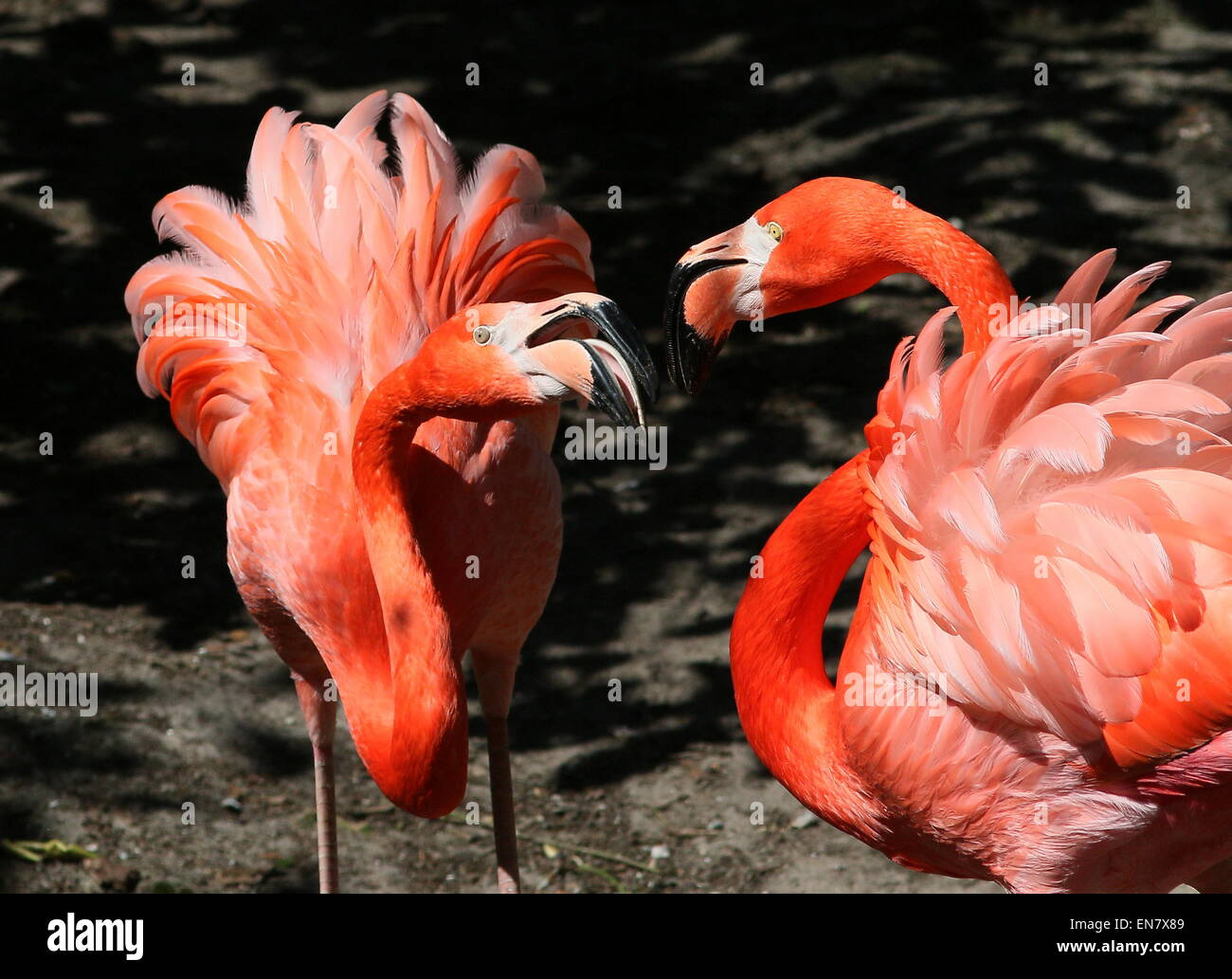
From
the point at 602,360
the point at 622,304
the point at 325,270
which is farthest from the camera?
the point at 622,304

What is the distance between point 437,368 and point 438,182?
3.19 ft

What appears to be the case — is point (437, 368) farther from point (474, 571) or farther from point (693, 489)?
point (693, 489)

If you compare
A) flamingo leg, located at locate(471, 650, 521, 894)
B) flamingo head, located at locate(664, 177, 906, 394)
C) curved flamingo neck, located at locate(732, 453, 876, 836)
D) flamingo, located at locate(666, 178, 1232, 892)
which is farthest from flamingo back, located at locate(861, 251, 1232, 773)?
flamingo leg, located at locate(471, 650, 521, 894)

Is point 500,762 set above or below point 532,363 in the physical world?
below

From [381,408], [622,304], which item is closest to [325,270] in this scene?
[381,408]

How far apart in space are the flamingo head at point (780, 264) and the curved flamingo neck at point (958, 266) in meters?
0.04

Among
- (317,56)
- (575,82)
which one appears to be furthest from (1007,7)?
(317,56)

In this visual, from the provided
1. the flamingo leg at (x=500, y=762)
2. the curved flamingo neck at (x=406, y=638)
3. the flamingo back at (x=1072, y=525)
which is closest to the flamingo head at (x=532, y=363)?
the curved flamingo neck at (x=406, y=638)

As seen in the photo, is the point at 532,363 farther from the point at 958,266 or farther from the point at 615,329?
the point at 958,266

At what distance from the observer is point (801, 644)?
321 cm

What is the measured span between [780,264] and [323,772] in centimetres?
191

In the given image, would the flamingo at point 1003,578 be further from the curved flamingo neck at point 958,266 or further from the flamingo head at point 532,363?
the flamingo head at point 532,363

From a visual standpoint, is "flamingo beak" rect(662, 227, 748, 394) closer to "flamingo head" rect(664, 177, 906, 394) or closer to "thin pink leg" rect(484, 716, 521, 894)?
"flamingo head" rect(664, 177, 906, 394)

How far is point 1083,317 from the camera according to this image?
2986mm
